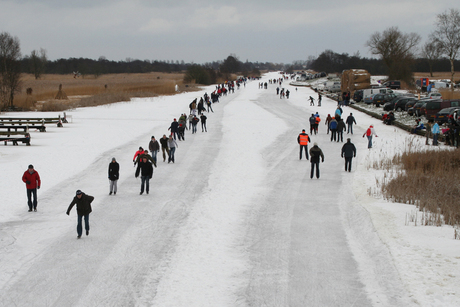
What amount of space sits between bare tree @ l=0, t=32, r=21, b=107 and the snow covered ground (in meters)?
28.3

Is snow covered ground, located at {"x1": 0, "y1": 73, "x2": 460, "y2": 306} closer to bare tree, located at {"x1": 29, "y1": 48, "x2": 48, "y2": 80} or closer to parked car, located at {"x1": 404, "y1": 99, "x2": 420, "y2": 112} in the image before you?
parked car, located at {"x1": 404, "y1": 99, "x2": 420, "y2": 112}

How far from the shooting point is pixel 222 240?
440 inches

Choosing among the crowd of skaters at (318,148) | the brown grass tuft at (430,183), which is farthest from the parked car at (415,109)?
the brown grass tuft at (430,183)

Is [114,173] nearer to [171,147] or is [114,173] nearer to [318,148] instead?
[171,147]

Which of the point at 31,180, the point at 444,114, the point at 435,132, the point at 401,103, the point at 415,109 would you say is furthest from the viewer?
the point at 401,103

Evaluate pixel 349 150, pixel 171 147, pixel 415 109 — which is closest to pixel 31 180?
pixel 171 147

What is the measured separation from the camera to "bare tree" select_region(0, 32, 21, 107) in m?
45.9

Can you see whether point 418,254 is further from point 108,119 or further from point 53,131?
point 108,119

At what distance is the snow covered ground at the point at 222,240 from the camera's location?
331 inches

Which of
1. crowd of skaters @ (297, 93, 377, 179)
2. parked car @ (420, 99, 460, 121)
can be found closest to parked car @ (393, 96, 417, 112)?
parked car @ (420, 99, 460, 121)

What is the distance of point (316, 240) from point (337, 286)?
2532mm

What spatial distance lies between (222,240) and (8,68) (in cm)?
4251

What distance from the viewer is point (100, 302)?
806cm

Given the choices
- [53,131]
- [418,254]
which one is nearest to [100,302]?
[418,254]
